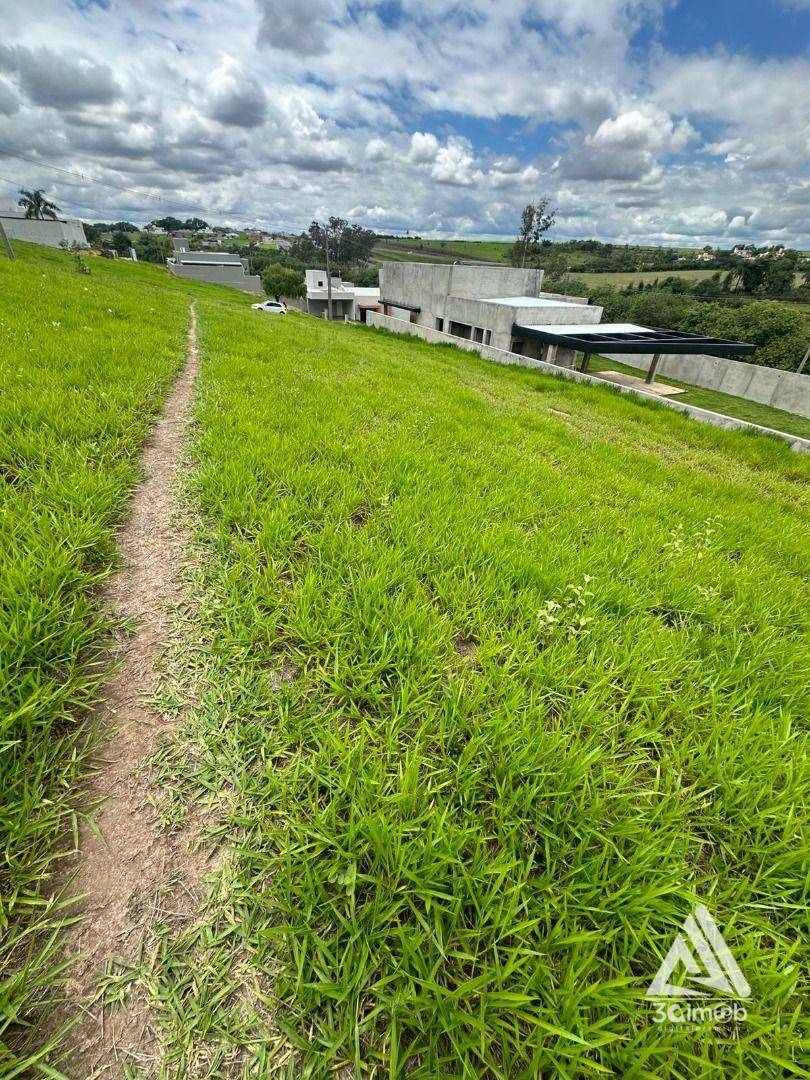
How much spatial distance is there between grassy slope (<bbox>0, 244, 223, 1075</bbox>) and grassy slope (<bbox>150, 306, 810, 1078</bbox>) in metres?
0.40

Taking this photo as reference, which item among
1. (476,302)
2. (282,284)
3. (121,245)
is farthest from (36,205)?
(476,302)

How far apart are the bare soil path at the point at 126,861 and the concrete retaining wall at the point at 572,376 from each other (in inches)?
546

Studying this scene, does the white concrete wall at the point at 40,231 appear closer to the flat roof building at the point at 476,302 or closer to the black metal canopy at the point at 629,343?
the flat roof building at the point at 476,302

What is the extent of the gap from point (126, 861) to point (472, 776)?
1310mm

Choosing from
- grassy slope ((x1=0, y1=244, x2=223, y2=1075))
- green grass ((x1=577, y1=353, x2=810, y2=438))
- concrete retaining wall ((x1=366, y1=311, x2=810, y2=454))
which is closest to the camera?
grassy slope ((x1=0, y1=244, x2=223, y2=1075))

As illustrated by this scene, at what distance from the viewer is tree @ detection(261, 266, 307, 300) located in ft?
179

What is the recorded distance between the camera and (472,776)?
5.71ft

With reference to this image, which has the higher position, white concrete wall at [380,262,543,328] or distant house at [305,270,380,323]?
white concrete wall at [380,262,543,328]

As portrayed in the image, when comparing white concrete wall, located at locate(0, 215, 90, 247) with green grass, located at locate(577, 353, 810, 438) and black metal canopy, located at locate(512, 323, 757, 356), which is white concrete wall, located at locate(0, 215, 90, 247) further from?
green grass, located at locate(577, 353, 810, 438)

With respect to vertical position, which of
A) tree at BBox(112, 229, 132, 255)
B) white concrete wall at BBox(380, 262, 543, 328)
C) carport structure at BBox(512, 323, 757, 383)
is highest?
tree at BBox(112, 229, 132, 255)

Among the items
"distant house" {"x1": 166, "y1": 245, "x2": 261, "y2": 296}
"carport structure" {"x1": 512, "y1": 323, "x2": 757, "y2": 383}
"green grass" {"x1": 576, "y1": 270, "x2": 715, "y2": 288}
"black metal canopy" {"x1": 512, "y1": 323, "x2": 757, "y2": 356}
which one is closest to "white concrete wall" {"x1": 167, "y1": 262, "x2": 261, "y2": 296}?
"distant house" {"x1": 166, "y1": 245, "x2": 261, "y2": 296}

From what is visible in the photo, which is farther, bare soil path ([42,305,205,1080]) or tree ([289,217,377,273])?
tree ([289,217,377,273])

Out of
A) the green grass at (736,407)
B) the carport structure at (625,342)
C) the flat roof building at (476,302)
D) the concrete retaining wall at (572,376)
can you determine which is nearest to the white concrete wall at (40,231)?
the flat roof building at (476,302)

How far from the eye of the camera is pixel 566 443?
22.7ft
